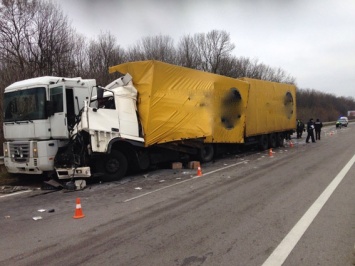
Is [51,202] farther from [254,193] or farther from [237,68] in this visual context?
[237,68]

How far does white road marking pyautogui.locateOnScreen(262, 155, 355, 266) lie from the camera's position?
4.20 m

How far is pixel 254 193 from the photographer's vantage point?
8.07 meters

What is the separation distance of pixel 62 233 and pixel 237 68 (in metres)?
52.9

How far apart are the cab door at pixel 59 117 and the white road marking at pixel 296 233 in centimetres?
730

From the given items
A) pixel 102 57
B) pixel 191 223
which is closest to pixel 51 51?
pixel 102 57

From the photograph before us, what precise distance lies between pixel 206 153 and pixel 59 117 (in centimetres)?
667

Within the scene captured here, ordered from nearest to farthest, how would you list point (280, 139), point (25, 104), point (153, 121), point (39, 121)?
point (39, 121) < point (25, 104) < point (153, 121) < point (280, 139)

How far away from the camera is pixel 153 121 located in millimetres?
12000

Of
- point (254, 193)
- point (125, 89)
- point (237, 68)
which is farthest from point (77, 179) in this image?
point (237, 68)

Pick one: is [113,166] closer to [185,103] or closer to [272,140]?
[185,103]

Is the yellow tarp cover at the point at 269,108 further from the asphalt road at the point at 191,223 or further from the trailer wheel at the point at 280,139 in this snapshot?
the asphalt road at the point at 191,223

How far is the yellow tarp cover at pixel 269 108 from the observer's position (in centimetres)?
1773

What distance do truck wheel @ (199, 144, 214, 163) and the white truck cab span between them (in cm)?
545

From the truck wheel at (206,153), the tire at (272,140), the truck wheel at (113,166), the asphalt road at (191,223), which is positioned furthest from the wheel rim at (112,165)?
the tire at (272,140)
